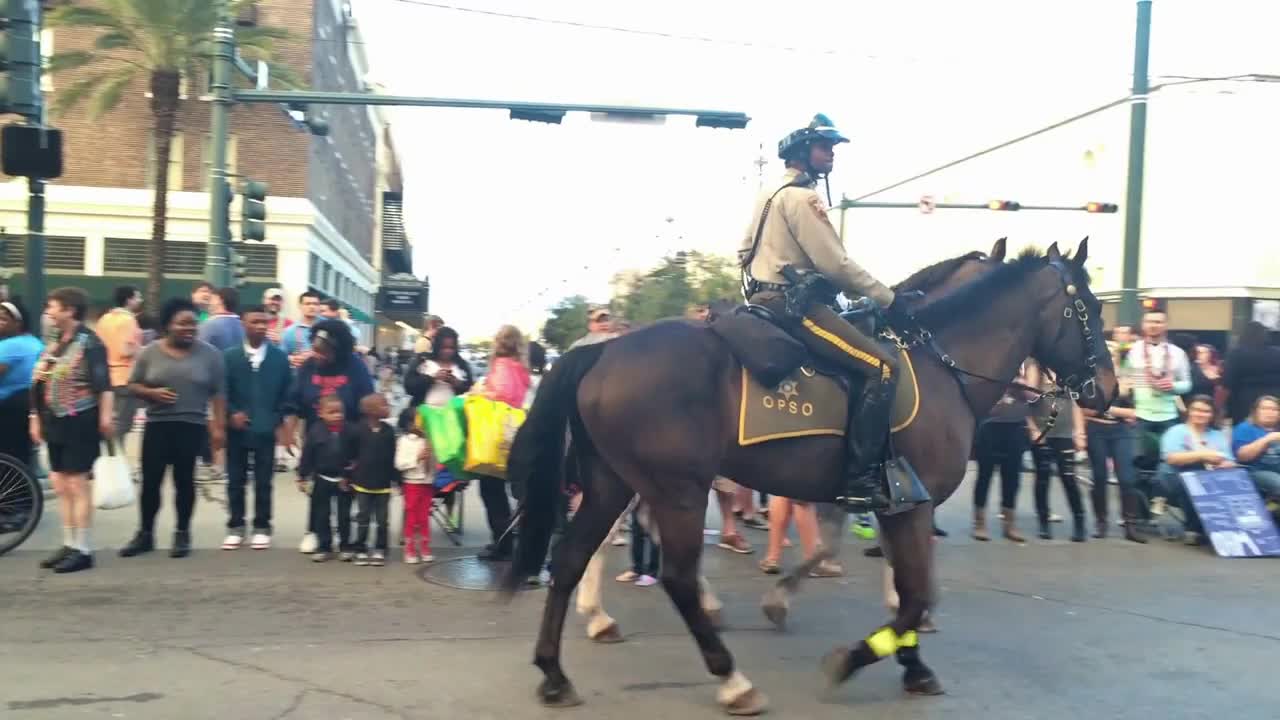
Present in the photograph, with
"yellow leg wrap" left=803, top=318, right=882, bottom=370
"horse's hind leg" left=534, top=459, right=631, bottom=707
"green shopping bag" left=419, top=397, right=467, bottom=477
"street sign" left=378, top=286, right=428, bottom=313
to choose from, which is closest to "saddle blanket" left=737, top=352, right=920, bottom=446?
"yellow leg wrap" left=803, top=318, right=882, bottom=370

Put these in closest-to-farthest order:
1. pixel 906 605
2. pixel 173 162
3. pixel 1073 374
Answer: pixel 906 605, pixel 1073 374, pixel 173 162

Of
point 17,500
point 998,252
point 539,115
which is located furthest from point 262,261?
point 998,252

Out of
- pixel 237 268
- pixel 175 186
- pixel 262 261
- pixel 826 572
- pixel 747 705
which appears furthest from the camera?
pixel 262 261

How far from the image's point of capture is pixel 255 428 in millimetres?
8148

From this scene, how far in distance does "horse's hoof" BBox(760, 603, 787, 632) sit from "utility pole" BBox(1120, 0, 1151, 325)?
926 cm

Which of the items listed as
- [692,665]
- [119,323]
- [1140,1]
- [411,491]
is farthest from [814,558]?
[1140,1]

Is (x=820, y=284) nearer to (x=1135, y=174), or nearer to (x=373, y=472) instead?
(x=373, y=472)

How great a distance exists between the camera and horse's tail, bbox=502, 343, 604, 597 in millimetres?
4953

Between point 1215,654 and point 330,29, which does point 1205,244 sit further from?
point 330,29

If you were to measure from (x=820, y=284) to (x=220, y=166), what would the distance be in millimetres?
9121

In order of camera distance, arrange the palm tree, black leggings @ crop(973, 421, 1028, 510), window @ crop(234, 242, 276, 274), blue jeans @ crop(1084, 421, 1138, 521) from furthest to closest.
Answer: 1. window @ crop(234, 242, 276, 274)
2. the palm tree
3. blue jeans @ crop(1084, 421, 1138, 521)
4. black leggings @ crop(973, 421, 1028, 510)

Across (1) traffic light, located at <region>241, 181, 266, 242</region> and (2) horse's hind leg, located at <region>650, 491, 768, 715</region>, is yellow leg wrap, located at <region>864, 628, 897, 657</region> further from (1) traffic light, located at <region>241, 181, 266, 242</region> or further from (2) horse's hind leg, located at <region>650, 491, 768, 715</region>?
(1) traffic light, located at <region>241, 181, 266, 242</region>

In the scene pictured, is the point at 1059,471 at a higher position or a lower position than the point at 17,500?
higher

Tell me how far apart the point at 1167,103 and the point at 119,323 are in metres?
26.9
